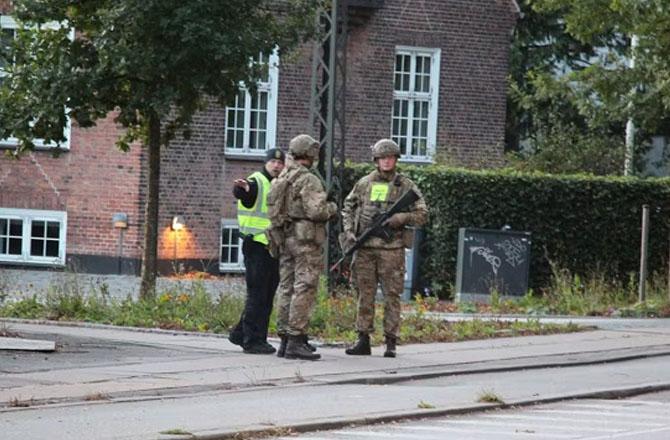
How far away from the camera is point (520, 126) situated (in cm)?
4347

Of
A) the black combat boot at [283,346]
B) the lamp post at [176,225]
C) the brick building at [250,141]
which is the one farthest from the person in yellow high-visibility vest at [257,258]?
the lamp post at [176,225]

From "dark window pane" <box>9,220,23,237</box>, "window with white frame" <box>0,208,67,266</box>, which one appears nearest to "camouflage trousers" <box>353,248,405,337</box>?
"window with white frame" <box>0,208,67,266</box>

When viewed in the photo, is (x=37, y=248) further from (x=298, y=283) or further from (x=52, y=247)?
(x=298, y=283)

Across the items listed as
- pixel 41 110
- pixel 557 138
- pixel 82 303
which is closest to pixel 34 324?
pixel 82 303

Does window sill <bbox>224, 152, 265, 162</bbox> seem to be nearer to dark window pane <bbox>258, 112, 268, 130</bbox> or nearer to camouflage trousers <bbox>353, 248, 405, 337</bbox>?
dark window pane <bbox>258, 112, 268, 130</bbox>

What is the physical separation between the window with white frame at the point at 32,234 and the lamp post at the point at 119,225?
977 millimetres

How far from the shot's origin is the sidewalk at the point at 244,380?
11.4 m

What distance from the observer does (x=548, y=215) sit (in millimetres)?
28859

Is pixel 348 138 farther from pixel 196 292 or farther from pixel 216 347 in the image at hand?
pixel 216 347

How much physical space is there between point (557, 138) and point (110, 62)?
17.8 meters

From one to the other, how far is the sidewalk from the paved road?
23cm

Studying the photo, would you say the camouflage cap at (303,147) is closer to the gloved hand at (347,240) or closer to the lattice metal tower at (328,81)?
the gloved hand at (347,240)

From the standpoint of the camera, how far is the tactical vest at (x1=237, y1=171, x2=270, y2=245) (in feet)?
52.1

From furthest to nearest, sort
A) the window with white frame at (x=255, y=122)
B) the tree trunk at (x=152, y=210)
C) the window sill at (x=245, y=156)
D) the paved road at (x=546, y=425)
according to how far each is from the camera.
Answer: the window with white frame at (x=255, y=122), the window sill at (x=245, y=156), the tree trunk at (x=152, y=210), the paved road at (x=546, y=425)
